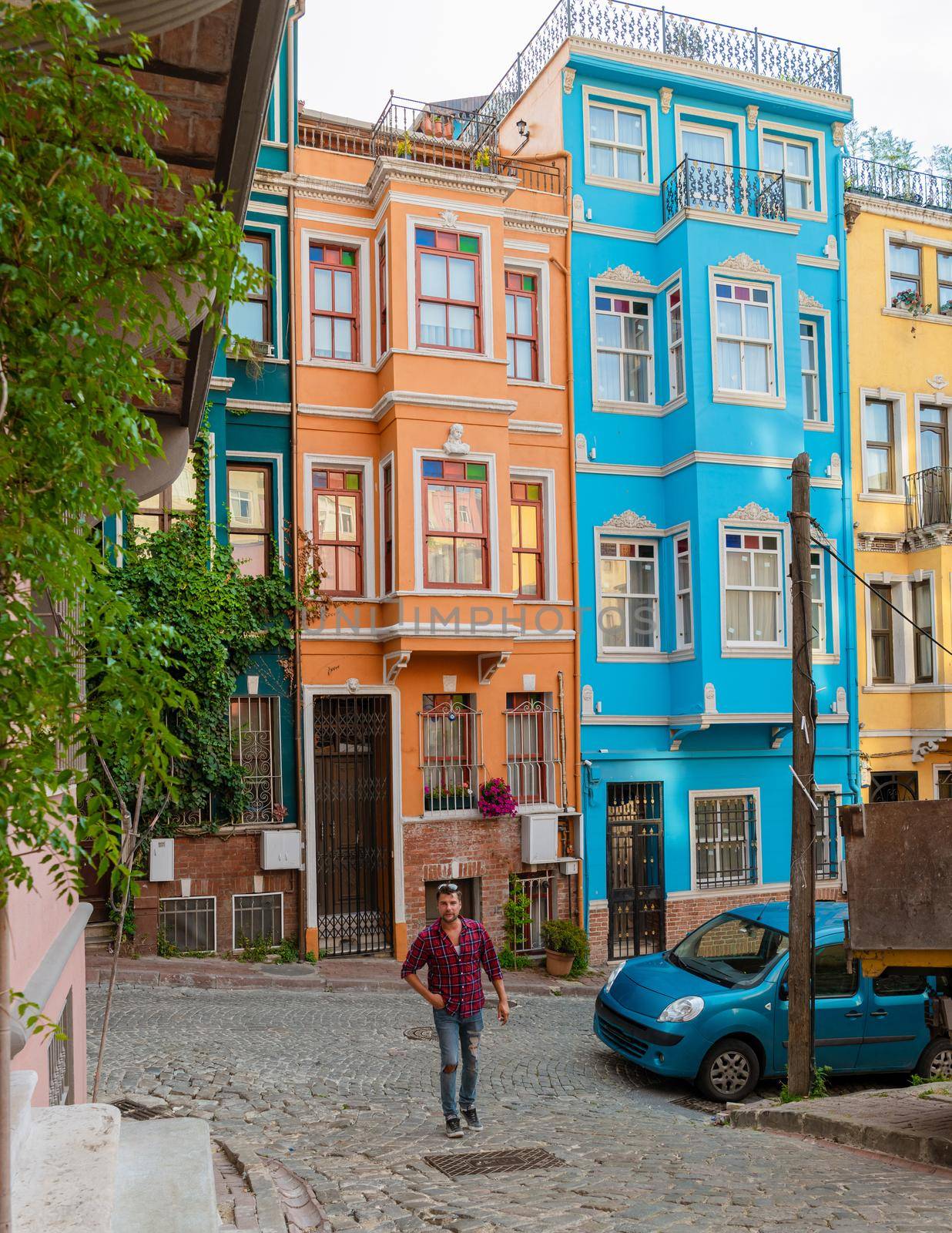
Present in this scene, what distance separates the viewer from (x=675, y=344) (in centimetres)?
2023

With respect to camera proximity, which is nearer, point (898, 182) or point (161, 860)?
point (161, 860)

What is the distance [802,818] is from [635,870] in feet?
27.2

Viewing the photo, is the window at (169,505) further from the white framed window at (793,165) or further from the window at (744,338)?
the white framed window at (793,165)

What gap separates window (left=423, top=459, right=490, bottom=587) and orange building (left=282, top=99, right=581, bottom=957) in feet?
0.10

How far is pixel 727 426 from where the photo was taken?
19.8 meters

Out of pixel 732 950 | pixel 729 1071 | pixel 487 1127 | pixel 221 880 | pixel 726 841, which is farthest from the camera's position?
pixel 726 841

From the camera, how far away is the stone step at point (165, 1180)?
4.39 meters

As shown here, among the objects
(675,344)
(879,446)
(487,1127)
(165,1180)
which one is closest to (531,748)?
(675,344)

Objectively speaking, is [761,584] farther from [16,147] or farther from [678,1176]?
[16,147]

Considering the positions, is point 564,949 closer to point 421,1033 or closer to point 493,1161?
point 421,1033

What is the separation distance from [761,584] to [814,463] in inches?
116

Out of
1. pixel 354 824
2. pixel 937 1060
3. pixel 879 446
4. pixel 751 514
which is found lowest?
pixel 937 1060

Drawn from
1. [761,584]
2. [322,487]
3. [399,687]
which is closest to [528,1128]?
[399,687]

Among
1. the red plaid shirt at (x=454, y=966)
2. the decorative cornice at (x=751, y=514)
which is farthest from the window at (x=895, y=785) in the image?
the red plaid shirt at (x=454, y=966)
